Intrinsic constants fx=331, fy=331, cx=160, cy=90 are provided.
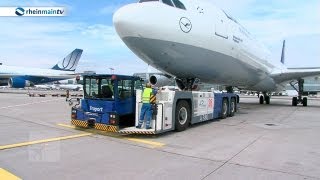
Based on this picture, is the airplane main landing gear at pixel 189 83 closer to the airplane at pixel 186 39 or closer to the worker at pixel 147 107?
the airplane at pixel 186 39

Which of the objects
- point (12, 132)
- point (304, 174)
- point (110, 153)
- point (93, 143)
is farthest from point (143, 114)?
point (304, 174)

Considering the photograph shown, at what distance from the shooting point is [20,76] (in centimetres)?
5178

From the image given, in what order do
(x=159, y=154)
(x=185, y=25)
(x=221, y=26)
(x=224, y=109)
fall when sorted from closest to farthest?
(x=159, y=154) < (x=185, y=25) < (x=221, y=26) < (x=224, y=109)

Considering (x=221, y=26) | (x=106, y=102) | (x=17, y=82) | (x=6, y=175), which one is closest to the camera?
(x=6, y=175)

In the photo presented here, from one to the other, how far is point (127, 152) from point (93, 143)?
140cm

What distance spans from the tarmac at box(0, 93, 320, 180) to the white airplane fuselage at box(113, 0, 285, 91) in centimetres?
260

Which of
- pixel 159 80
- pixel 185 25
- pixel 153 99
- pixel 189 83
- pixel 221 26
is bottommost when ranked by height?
pixel 153 99

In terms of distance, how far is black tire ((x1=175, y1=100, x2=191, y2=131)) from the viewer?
10492mm

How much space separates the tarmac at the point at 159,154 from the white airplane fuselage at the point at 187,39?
8.52 feet

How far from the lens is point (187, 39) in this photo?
10977 mm

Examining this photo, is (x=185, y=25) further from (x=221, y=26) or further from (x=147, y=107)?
(x=147, y=107)

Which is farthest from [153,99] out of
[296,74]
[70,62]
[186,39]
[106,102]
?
[70,62]

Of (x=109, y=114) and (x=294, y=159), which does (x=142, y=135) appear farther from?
(x=294, y=159)

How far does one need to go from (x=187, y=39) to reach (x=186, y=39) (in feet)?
0.18
